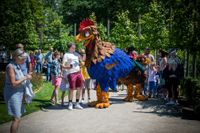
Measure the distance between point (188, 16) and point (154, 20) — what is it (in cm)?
2368

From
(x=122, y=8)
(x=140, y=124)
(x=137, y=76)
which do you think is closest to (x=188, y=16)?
(x=137, y=76)

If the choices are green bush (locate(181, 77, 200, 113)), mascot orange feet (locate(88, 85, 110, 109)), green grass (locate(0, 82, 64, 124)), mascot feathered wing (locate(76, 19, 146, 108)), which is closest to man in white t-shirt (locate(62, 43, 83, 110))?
mascot feathered wing (locate(76, 19, 146, 108))

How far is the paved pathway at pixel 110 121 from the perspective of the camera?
9.90m

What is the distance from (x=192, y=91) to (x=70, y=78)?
12.2ft

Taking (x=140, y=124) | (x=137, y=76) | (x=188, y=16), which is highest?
(x=188, y=16)

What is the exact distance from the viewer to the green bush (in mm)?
10883

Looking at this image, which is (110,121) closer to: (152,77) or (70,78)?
(70,78)

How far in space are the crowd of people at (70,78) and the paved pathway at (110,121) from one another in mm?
781

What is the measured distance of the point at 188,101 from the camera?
12273mm

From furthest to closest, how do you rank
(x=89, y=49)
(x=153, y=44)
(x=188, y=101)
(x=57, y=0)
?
1. (x=57, y=0)
2. (x=153, y=44)
3. (x=89, y=49)
4. (x=188, y=101)

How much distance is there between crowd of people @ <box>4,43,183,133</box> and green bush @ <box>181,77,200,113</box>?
3.64ft

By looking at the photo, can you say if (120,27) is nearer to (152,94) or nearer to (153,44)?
(153,44)

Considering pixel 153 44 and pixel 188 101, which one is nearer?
pixel 188 101

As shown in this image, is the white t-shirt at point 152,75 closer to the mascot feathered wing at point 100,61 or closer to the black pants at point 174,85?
the black pants at point 174,85
